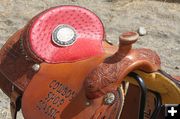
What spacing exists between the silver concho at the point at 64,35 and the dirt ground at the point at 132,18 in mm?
1790

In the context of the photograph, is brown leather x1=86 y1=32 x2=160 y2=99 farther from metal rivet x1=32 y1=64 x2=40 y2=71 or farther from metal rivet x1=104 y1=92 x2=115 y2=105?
metal rivet x1=32 y1=64 x2=40 y2=71

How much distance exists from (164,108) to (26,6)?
115 inches

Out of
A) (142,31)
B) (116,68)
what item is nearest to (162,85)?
(116,68)

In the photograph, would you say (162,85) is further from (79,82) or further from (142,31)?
(142,31)

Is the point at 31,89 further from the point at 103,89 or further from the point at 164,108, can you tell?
the point at 164,108

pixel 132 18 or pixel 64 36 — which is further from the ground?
pixel 64 36

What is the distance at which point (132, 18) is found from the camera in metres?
4.23

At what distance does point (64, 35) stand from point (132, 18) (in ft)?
8.10

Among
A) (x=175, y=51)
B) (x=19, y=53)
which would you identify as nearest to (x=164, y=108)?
(x=19, y=53)

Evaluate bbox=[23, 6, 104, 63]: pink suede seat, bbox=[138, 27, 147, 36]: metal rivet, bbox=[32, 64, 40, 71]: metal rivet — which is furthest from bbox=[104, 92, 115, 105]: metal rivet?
bbox=[138, 27, 147, 36]: metal rivet

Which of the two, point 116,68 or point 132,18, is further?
point 132,18

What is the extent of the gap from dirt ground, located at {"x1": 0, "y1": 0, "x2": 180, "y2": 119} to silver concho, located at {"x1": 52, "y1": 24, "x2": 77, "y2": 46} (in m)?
1.79

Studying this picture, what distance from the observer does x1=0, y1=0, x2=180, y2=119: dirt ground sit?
3805mm

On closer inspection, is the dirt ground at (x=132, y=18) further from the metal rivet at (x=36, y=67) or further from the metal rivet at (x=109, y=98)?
the metal rivet at (x=109, y=98)
